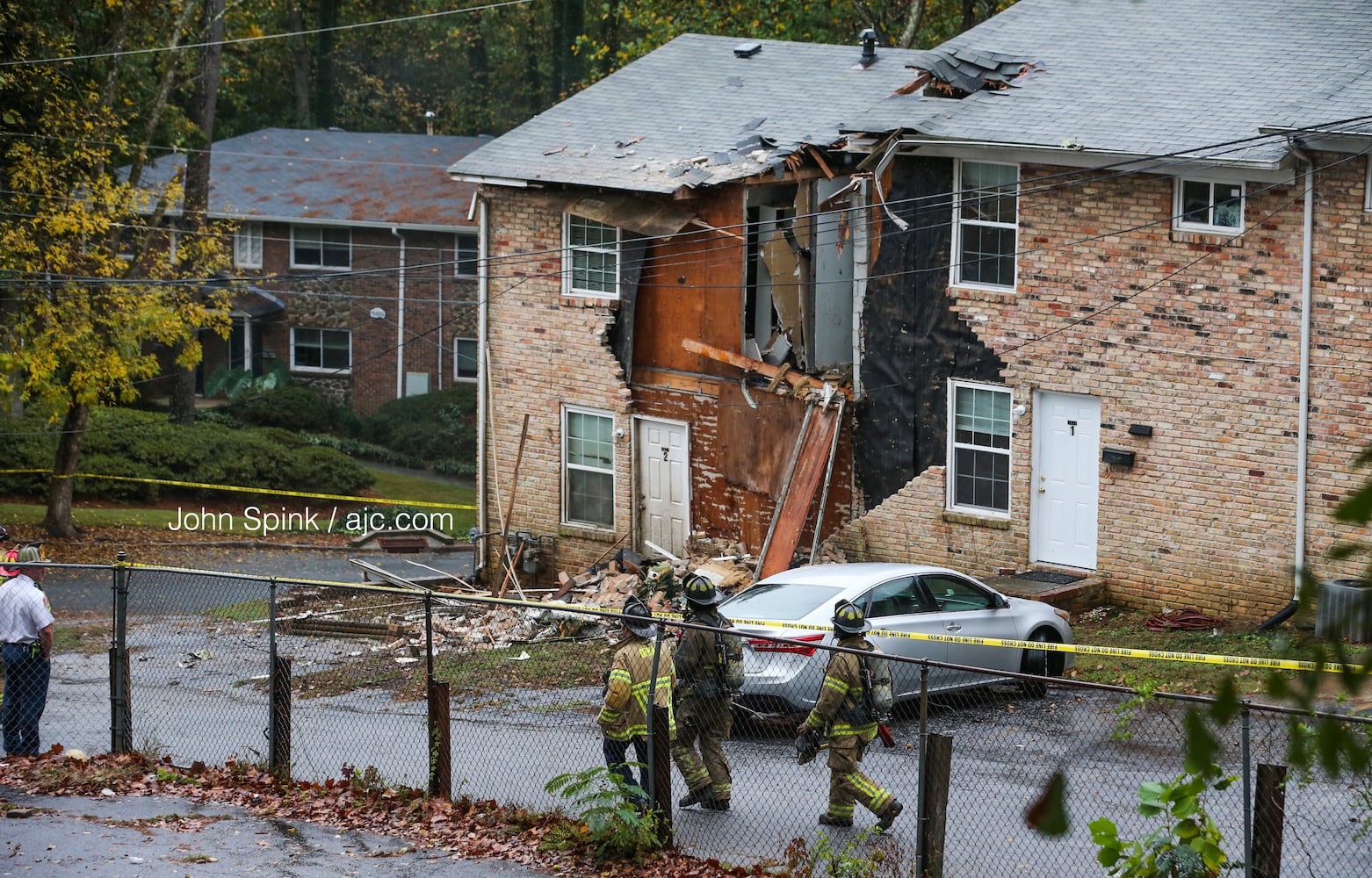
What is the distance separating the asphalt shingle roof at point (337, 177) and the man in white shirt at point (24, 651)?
1101 inches

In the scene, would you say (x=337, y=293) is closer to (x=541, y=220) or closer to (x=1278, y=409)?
(x=541, y=220)

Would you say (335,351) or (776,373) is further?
(335,351)

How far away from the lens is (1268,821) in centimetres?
738

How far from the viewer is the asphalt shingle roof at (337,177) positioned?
39.5 metres

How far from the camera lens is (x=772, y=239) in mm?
20531

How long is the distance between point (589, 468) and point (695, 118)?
16.9 feet

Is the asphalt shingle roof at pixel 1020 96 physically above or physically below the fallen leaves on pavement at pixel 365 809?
above

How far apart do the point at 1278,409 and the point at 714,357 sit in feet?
23.5

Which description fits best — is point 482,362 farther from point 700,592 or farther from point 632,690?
point 632,690

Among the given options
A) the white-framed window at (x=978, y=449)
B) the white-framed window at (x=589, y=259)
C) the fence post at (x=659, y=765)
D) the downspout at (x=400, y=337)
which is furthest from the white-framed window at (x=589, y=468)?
the downspout at (x=400, y=337)

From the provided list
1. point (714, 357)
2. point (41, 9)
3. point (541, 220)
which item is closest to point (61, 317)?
point (41, 9)

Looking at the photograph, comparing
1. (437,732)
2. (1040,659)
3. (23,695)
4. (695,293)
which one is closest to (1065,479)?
(1040,659)

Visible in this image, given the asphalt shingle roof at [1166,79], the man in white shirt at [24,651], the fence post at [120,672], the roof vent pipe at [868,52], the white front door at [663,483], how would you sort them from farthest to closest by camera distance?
1. the roof vent pipe at [868,52]
2. the white front door at [663,483]
3. the asphalt shingle roof at [1166,79]
4. the man in white shirt at [24,651]
5. the fence post at [120,672]

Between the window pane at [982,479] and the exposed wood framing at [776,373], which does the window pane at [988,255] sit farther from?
the exposed wood framing at [776,373]
